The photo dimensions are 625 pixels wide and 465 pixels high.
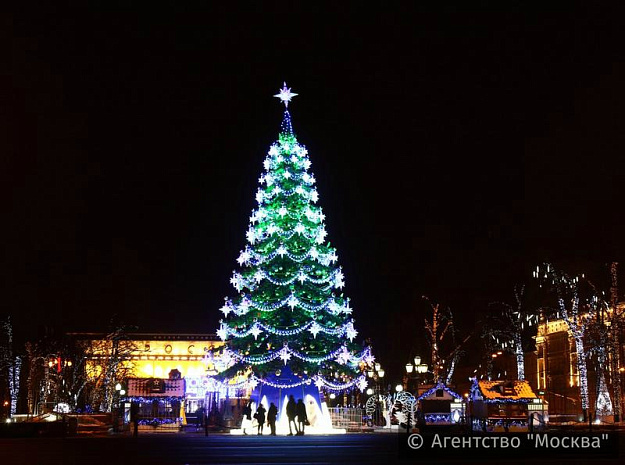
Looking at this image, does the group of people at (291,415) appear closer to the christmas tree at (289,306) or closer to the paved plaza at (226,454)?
the christmas tree at (289,306)

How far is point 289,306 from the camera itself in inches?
1661

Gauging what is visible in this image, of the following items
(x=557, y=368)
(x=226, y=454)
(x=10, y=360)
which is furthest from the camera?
(x=557, y=368)

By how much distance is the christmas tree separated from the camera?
138ft

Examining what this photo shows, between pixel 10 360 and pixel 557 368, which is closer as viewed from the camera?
pixel 10 360

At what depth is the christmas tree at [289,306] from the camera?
42000 millimetres

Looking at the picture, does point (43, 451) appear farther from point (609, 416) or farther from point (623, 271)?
point (623, 271)

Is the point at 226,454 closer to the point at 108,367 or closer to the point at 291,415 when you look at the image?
the point at 291,415

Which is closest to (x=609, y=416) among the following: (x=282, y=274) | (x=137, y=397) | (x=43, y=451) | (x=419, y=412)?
(x=419, y=412)

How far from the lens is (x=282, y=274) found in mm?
42719

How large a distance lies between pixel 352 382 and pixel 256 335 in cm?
519

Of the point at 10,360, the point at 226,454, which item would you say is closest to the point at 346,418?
the point at 226,454

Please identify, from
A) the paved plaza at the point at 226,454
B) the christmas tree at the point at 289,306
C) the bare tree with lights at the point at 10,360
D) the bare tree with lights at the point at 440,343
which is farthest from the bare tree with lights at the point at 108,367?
the paved plaza at the point at 226,454
